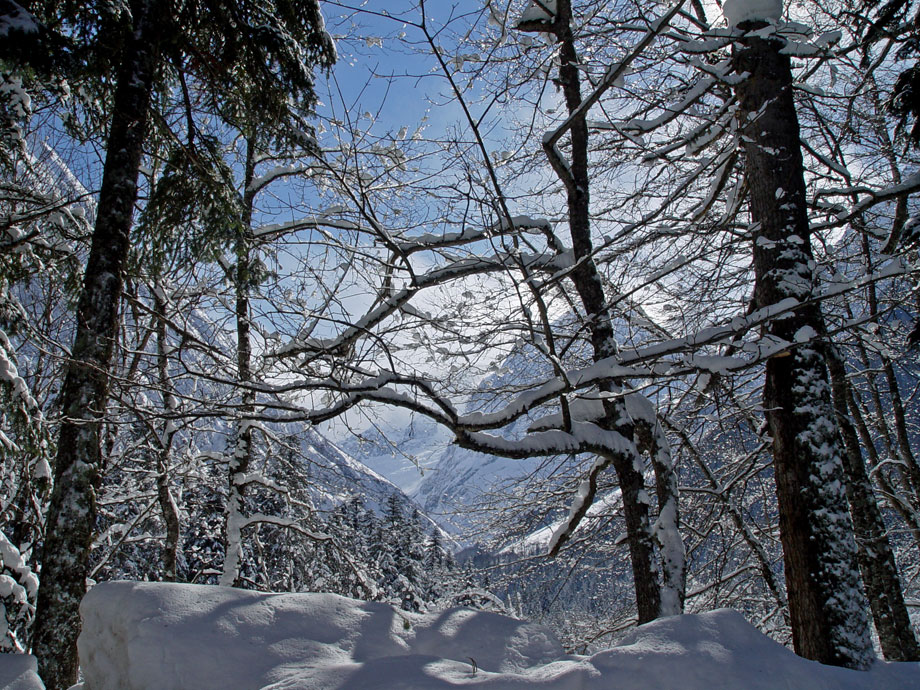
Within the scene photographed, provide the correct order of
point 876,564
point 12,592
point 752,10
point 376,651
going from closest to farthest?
point 376,651
point 752,10
point 12,592
point 876,564

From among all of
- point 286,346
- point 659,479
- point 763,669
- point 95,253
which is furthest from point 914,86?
point 95,253

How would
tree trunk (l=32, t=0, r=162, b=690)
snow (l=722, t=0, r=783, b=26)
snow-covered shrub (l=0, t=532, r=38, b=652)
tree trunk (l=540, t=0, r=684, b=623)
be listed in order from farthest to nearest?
1. snow-covered shrub (l=0, t=532, r=38, b=652)
2. tree trunk (l=540, t=0, r=684, b=623)
3. snow (l=722, t=0, r=783, b=26)
4. tree trunk (l=32, t=0, r=162, b=690)

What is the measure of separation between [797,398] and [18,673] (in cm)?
513

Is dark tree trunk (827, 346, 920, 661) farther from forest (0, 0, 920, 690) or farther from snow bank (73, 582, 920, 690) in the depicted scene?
snow bank (73, 582, 920, 690)

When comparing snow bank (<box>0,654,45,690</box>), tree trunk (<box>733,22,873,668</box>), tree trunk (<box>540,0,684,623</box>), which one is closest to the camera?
snow bank (<box>0,654,45,690</box>)

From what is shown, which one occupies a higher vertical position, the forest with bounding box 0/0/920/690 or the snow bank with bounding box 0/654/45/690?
Result: the forest with bounding box 0/0/920/690

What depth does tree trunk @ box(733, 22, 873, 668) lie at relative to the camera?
3357 millimetres

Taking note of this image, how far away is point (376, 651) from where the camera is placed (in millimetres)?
2141

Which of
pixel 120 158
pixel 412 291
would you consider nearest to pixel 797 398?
pixel 412 291

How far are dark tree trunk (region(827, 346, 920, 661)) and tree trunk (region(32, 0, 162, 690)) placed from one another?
815 cm

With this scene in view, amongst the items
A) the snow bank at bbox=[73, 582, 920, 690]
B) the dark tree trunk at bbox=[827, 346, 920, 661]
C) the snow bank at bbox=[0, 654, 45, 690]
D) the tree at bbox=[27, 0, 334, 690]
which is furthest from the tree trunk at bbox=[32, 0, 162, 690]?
the dark tree trunk at bbox=[827, 346, 920, 661]

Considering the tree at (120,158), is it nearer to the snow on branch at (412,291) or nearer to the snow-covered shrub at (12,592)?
the snow on branch at (412,291)

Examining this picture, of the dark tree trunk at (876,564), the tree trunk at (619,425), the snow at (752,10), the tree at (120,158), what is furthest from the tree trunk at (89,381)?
the dark tree trunk at (876,564)

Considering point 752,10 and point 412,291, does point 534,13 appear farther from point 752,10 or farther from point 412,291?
point 412,291
